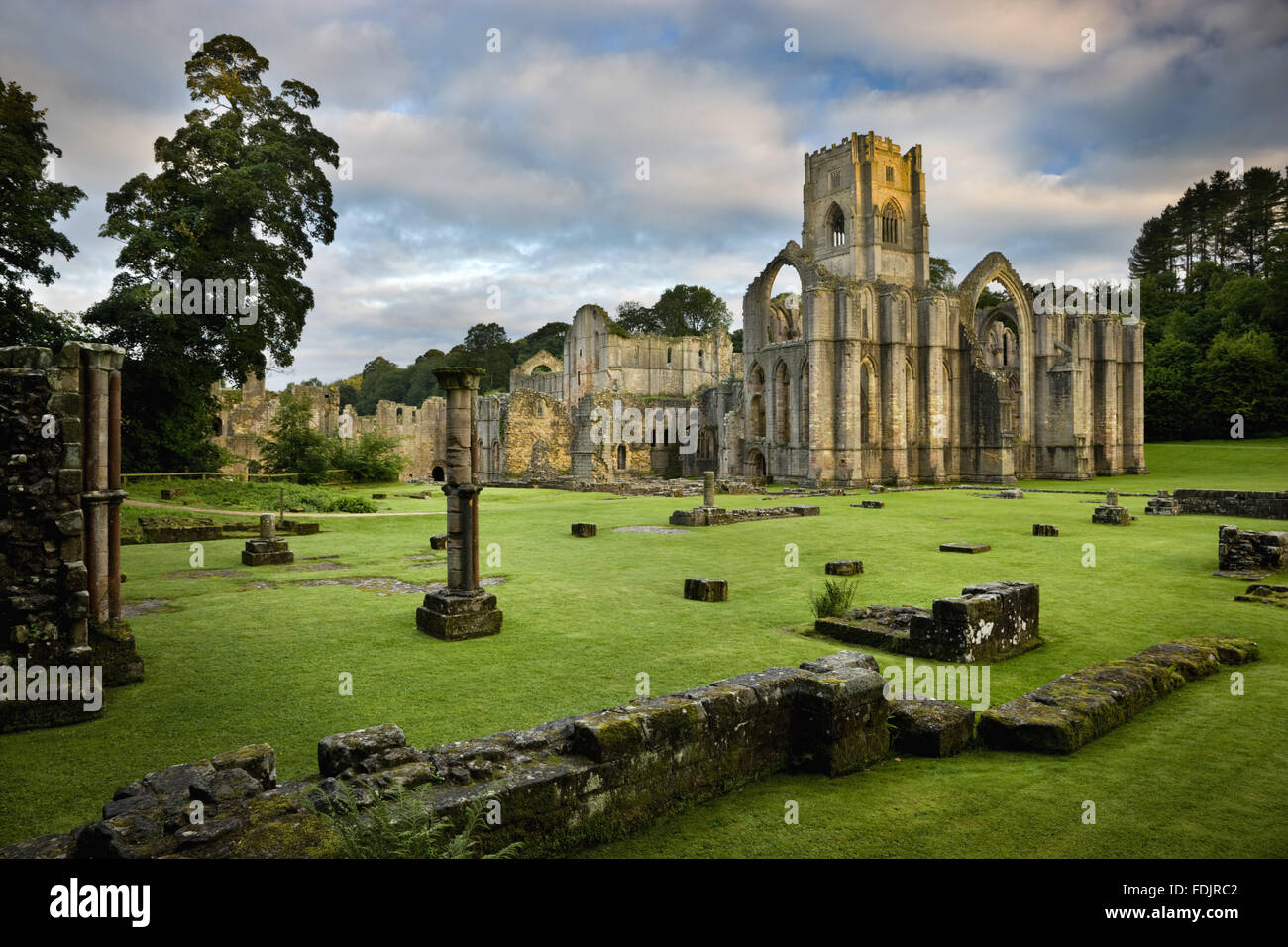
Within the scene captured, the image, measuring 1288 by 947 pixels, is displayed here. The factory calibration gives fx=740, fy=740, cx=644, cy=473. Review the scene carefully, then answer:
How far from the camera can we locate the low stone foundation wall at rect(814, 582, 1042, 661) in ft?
23.2

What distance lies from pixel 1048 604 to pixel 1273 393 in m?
48.4

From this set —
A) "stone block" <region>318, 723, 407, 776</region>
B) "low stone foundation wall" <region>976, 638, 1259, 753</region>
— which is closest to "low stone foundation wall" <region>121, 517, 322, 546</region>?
"stone block" <region>318, 723, 407, 776</region>

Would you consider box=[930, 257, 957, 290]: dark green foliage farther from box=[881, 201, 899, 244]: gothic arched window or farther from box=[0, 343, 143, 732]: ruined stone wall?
box=[0, 343, 143, 732]: ruined stone wall

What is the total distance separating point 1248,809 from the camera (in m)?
3.84

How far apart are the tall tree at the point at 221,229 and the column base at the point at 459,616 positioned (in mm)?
20709

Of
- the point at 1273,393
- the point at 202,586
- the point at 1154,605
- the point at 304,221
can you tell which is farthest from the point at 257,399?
the point at 1273,393

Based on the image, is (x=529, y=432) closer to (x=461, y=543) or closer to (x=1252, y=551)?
(x=461, y=543)

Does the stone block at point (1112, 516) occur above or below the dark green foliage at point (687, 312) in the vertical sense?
below

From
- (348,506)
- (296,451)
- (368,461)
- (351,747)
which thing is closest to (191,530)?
(348,506)

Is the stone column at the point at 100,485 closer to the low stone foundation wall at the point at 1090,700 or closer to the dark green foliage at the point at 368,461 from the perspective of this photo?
the low stone foundation wall at the point at 1090,700

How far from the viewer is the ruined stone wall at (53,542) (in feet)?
19.4

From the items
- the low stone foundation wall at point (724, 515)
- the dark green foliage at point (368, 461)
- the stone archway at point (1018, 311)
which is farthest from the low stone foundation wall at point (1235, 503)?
the dark green foliage at point (368, 461)

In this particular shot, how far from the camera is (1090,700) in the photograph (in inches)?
202
